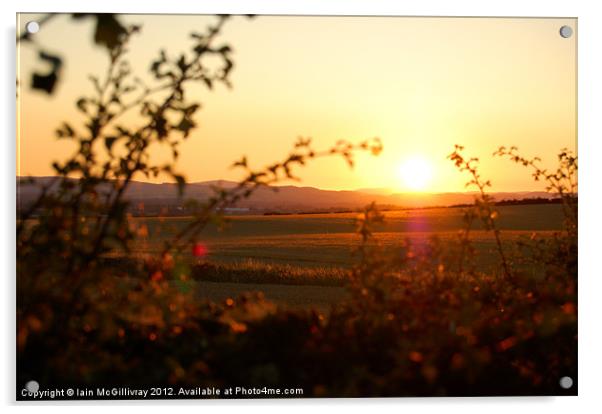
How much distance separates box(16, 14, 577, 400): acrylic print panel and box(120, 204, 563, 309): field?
12 mm

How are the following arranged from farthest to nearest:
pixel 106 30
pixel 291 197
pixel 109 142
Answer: pixel 291 197 < pixel 109 142 < pixel 106 30

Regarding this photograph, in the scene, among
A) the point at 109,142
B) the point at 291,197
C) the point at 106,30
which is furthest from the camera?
the point at 291,197

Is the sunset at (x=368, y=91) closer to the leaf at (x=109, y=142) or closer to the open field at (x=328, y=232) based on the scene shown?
the open field at (x=328, y=232)

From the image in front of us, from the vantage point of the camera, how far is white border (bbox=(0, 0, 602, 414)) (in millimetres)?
3615

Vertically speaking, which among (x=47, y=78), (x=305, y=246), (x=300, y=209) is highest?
(x=47, y=78)

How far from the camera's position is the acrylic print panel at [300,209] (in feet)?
10.7

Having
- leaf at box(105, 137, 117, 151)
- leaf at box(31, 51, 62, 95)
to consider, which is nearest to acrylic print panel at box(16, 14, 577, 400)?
leaf at box(105, 137, 117, 151)

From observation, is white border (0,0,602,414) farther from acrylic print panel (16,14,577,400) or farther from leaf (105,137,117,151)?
leaf (105,137,117,151)

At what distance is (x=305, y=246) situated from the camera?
3.91 metres

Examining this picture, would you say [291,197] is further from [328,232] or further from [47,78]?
[47,78]
